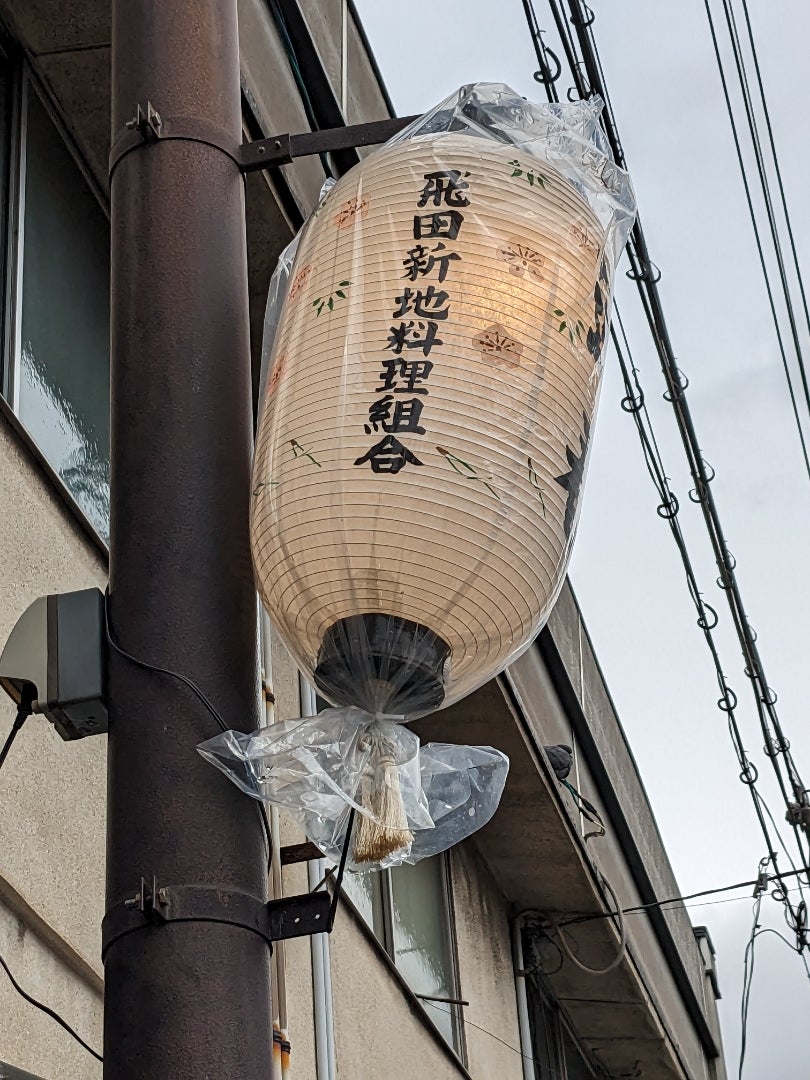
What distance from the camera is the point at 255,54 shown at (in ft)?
20.5

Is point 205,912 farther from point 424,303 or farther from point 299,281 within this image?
point 299,281

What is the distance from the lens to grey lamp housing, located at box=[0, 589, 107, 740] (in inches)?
107

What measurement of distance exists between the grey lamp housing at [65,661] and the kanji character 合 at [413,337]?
2.44ft

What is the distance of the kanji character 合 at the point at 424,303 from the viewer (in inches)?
118

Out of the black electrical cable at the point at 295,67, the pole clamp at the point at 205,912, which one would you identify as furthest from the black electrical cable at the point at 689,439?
the pole clamp at the point at 205,912

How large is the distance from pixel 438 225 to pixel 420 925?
6197 mm

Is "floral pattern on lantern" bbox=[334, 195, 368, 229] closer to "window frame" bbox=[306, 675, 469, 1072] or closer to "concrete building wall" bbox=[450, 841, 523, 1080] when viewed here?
"window frame" bbox=[306, 675, 469, 1072]

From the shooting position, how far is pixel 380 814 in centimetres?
272

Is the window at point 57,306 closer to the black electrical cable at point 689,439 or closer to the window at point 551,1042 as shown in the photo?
the black electrical cable at point 689,439

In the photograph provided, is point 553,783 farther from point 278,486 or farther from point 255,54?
point 278,486

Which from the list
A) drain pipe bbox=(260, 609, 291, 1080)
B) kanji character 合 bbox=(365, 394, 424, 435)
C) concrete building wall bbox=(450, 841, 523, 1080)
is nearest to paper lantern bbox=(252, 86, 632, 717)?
kanji character 合 bbox=(365, 394, 424, 435)

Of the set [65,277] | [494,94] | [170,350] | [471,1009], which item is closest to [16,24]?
[65,277]

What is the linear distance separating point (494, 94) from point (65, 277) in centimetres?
263

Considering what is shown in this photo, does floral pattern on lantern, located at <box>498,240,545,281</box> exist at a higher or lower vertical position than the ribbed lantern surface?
higher
